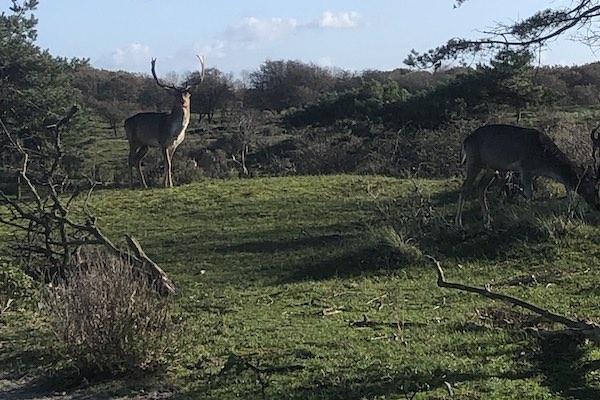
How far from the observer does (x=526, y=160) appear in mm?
14023

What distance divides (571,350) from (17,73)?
2758 cm

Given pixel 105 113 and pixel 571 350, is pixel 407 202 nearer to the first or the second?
pixel 571 350

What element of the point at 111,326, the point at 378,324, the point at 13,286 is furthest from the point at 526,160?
the point at 111,326

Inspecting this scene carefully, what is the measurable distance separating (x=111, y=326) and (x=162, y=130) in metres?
16.2

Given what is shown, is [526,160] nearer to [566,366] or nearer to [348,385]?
[566,366]

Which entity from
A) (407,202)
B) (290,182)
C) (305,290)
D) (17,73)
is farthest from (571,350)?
(17,73)

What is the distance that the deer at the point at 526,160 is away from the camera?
13.5 m

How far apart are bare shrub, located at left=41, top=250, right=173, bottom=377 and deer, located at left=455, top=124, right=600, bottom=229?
281 inches

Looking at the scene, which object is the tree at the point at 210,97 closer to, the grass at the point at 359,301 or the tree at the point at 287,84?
the tree at the point at 287,84

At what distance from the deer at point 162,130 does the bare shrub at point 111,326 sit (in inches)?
587

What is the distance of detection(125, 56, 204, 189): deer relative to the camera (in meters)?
23.0

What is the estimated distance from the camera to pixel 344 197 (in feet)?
62.7

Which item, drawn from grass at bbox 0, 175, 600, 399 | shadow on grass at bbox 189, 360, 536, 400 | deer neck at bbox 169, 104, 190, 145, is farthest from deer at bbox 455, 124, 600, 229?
deer neck at bbox 169, 104, 190, 145

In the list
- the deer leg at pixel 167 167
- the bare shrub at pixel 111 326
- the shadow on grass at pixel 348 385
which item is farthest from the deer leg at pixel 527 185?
the deer leg at pixel 167 167
